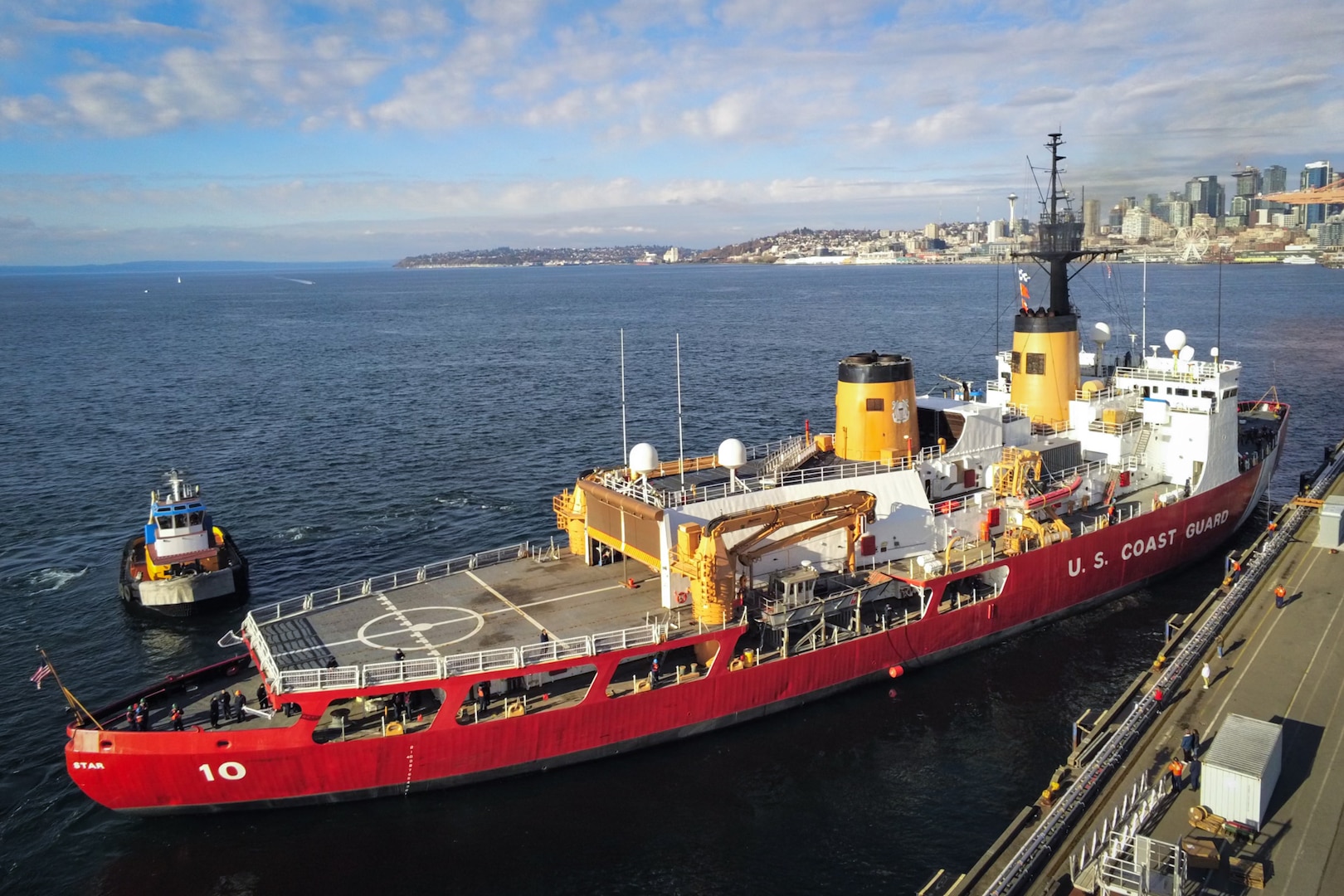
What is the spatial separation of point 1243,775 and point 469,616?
19.2 meters

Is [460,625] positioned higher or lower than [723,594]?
lower

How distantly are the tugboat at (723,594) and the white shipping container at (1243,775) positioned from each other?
443 inches

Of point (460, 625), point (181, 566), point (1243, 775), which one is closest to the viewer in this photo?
point (1243, 775)

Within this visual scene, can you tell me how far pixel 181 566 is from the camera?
1459 inches

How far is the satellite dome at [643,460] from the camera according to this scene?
28438mm

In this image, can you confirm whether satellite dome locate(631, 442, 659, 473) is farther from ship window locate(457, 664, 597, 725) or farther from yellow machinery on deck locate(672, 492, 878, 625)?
ship window locate(457, 664, 597, 725)

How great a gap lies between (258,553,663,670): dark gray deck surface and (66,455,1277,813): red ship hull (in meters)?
2.03

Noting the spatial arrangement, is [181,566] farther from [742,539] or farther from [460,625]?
A: [742,539]

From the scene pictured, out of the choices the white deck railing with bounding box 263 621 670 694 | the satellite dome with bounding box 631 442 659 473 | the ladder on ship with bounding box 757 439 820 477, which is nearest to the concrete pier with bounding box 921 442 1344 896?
the white deck railing with bounding box 263 621 670 694

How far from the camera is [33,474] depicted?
55.6m

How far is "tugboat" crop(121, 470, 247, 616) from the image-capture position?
36.0 m

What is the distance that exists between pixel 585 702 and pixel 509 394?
190 ft

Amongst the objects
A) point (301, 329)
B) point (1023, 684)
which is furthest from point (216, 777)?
point (301, 329)

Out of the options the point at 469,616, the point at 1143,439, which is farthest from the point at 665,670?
the point at 1143,439
